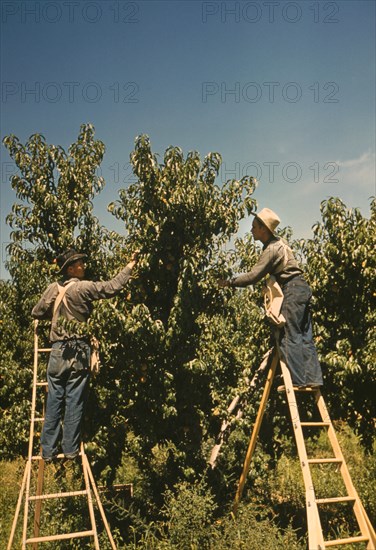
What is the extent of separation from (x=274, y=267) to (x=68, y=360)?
3.10 meters

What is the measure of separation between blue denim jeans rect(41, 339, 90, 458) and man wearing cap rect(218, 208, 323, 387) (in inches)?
88.0

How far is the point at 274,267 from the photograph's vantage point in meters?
6.00

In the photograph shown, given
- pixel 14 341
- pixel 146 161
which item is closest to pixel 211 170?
pixel 146 161

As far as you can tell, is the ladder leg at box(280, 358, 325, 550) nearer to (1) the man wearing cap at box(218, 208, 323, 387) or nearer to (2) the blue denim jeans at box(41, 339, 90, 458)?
(1) the man wearing cap at box(218, 208, 323, 387)

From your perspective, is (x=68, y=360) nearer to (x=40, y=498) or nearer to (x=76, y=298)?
(x=76, y=298)

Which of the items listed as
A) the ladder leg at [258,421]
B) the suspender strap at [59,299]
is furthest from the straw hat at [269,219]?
the suspender strap at [59,299]

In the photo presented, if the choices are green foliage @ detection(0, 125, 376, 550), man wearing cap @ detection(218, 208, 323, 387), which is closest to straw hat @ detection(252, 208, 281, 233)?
man wearing cap @ detection(218, 208, 323, 387)

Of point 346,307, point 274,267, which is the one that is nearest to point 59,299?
point 274,267

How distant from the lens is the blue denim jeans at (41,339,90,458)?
18.4ft

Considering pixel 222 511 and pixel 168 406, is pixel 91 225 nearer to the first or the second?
pixel 168 406

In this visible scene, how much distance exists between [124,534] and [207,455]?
7.05ft

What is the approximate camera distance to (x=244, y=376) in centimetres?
730

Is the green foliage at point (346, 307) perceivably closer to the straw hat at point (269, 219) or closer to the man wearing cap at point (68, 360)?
the straw hat at point (269, 219)

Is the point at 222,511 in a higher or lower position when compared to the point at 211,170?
lower
